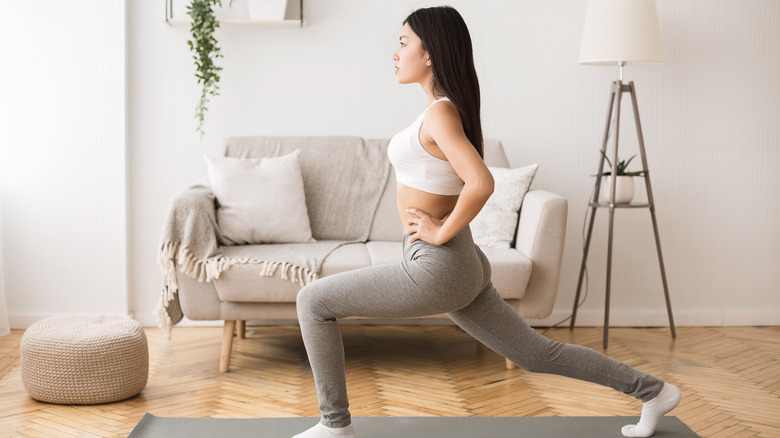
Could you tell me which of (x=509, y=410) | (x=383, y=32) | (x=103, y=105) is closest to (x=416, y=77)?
(x=509, y=410)

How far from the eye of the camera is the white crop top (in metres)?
1.78

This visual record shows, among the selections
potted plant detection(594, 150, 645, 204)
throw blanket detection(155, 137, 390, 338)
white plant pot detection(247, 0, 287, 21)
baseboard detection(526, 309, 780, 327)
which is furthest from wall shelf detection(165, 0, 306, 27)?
baseboard detection(526, 309, 780, 327)

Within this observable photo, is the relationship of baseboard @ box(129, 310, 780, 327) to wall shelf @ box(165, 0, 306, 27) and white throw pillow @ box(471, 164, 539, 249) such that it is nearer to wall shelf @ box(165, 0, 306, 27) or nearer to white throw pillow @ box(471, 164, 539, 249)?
white throw pillow @ box(471, 164, 539, 249)

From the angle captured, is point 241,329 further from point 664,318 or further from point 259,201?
point 664,318

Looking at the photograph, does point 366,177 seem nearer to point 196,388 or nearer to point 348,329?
point 348,329

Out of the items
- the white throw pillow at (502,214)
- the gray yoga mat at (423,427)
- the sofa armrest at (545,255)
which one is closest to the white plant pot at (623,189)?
the white throw pillow at (502,214)

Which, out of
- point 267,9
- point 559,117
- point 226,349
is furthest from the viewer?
point 559,117

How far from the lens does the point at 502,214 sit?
3.26 meters

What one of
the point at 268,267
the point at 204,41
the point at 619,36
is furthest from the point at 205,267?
the point at 619,36

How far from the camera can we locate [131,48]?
3.68 m

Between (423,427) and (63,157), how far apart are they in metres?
2.36

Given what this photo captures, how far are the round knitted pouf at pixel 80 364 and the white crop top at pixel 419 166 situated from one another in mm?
1279

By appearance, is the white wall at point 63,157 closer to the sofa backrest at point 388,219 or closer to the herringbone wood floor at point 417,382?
the herringbone wood floor at point 417,382

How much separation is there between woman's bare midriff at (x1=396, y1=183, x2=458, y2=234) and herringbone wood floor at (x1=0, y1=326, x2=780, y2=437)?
885 mm
